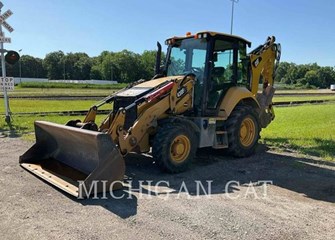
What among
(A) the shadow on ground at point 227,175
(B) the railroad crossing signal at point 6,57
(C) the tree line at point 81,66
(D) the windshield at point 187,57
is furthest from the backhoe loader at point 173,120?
(C) the tree line at point 81,66

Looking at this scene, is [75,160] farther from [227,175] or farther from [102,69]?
[102,69]

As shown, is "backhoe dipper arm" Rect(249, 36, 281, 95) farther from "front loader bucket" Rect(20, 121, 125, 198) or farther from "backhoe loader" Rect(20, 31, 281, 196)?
"front loader bucket" Rect(20, 121, 125, 198)

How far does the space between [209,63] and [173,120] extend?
1655 millimetres

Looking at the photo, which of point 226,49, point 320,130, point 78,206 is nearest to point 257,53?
point 226,49

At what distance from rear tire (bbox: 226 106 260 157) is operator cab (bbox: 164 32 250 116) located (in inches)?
19.6

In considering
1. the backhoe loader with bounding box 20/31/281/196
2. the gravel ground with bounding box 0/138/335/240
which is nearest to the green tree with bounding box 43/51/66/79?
the backhoe loader with bounding box 20/31/281/196

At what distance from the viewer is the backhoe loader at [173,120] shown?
5941 mm

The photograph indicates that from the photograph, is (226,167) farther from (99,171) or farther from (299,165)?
(99,171)

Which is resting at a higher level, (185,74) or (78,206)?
(185,74)

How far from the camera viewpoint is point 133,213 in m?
4.71

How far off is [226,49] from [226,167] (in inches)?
108

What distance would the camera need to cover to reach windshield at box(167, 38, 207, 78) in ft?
25.2

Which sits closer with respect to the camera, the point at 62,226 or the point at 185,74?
the point at 62,226

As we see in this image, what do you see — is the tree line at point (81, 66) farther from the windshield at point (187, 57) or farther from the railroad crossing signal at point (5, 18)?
the windshield at point (187, 57)
